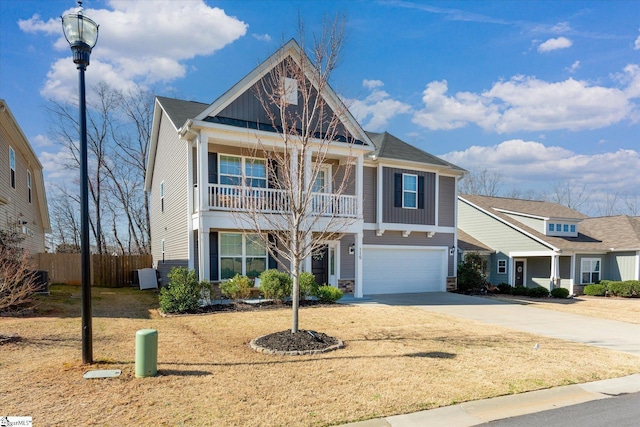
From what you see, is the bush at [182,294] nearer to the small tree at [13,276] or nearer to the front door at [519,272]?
the small tree at [13,276]

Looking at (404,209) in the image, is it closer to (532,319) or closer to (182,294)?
(532,319)

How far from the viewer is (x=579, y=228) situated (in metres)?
26.9

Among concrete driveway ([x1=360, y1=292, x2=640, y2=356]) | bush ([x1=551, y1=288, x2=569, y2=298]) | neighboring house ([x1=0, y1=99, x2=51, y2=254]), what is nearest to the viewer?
concrete driveway ([x1=360, y1=292, x2=640, y2=356])

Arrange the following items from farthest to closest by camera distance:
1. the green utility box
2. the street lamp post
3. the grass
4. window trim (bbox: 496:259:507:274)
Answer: window trim (bbox: 496:259:507:274) < the street lamp post < the green utility box < the grass

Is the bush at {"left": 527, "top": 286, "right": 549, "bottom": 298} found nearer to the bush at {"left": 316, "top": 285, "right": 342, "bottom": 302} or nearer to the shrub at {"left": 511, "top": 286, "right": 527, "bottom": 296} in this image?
the shrub at {"left": 511, "top": 286, "right": 527, "bottom": 296}

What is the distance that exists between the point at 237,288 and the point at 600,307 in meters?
15.6

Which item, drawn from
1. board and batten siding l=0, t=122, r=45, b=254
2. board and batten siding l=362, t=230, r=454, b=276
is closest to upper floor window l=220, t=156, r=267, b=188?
board and batten siding l=362, t=230, r=454, b=276

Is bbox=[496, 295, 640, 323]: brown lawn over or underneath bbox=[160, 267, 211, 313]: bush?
underneath

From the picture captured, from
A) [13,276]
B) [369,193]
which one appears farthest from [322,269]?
[13,276]

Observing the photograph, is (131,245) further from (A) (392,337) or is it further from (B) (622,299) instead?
(B) (622,299)

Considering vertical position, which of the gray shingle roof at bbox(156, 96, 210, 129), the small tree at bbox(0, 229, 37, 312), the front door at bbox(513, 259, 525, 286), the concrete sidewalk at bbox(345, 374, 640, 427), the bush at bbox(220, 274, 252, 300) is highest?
the gray shingle roof at bbox(156, 96, 210, 129)

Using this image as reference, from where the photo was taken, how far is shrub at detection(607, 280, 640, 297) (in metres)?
21.4

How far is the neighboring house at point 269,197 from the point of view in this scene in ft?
42.7

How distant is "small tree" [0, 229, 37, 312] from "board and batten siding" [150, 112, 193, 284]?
16.1ft
